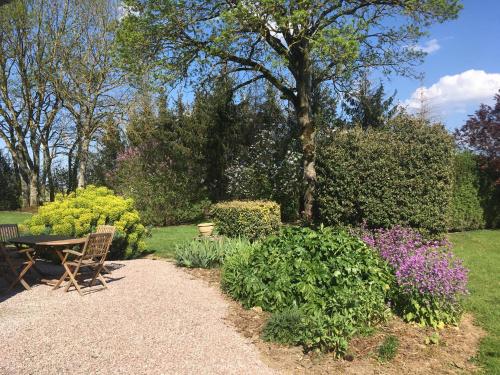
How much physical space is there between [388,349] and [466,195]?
37.3 feet

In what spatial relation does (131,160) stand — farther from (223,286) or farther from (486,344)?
(486,344)

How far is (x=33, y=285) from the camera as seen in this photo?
7.06 meters

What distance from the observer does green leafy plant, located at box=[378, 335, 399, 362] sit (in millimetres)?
4352

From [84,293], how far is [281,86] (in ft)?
30.2

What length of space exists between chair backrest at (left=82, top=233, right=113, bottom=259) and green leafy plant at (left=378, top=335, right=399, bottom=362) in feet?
14.1

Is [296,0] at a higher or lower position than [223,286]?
higher

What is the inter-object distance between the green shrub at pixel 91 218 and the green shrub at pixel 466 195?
983cm

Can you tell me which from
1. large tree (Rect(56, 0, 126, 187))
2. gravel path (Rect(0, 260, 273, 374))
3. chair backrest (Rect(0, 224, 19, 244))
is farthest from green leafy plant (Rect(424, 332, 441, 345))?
large tree (Rect(56, 0, 126, 187))

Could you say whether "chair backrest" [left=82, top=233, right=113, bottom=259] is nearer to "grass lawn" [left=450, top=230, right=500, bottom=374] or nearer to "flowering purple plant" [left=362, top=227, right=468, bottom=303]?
"flowering purple plant" [left=362, top=227, right=468, bottom=303]

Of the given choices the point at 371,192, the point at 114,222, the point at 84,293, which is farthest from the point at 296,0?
the point at 84,293

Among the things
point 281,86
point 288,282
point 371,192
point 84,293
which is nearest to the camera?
point 288,282

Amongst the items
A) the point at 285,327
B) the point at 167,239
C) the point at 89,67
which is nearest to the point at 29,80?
the point at 89,67

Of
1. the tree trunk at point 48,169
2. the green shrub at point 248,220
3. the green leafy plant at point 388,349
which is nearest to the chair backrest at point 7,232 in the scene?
the green shrub at point 248,220

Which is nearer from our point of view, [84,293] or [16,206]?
[84,293]
